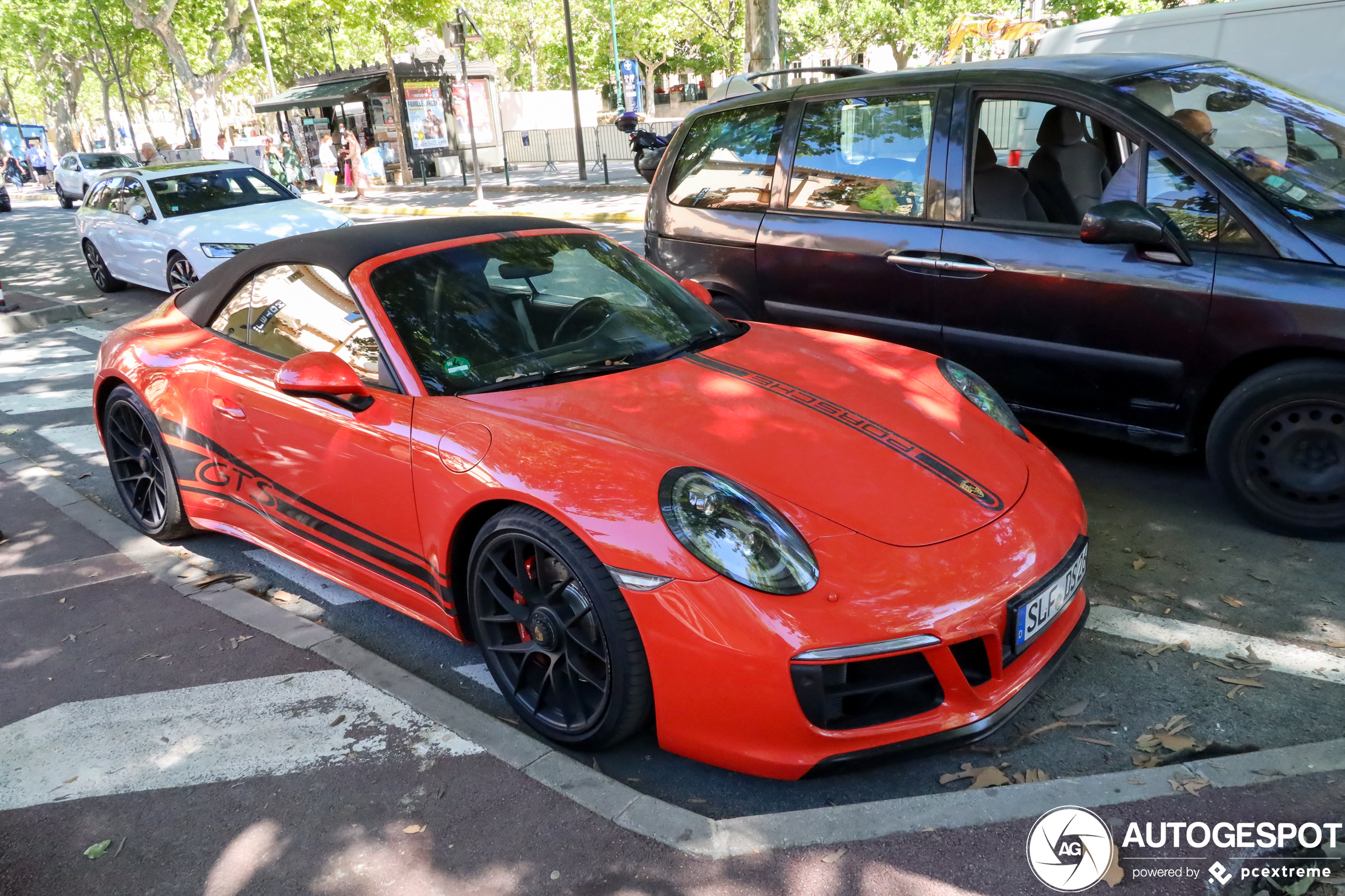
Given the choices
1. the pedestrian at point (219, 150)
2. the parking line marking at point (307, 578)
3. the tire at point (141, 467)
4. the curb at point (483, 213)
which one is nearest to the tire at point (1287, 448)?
the parking line marking at point (307, 578)

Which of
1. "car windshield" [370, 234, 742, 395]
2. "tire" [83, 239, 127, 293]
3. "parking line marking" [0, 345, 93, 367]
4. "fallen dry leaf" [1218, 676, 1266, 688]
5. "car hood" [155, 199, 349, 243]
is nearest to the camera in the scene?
"fallen dry leaf" [1218, 676, 1266, 688]

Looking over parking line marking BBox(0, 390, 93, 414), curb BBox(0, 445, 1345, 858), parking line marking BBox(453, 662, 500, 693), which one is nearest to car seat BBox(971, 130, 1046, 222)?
curb BBox(0, 445, 1345, 858)

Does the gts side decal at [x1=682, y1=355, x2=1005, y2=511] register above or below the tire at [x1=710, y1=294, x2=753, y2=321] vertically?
above

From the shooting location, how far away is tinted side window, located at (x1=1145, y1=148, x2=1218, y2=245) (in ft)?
12.4

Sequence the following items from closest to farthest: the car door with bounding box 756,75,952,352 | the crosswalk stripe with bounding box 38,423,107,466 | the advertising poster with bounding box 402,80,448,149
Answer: the car door with bounding box 756,75,952,352 → the crosswalk stripe with bounding box 38,423,107,466 → the advertising poster with bounding box 402,80,448,149

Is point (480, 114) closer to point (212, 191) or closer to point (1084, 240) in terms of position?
point (212, 191)

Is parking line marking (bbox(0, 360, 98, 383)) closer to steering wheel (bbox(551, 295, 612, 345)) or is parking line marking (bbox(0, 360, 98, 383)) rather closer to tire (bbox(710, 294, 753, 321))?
tire (bbox(710, 294, 753, 321))

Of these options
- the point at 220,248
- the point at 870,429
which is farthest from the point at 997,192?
the point at 220,248

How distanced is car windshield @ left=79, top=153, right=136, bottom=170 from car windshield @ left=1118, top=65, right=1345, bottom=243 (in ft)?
111

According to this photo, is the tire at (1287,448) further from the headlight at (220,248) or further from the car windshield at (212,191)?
the car windshield at (212,191)

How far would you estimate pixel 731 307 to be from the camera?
552 centimetres

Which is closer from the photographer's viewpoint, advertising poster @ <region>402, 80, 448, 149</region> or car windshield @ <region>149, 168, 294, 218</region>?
car windshield @ <region>149, 168, 294, 218</region>

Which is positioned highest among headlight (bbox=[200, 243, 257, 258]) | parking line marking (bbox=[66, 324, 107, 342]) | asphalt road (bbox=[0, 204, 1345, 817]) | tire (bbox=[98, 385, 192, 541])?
headlight (bbox=[200, 243, 257, 258])

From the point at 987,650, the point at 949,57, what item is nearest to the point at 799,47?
the point at 949,57
